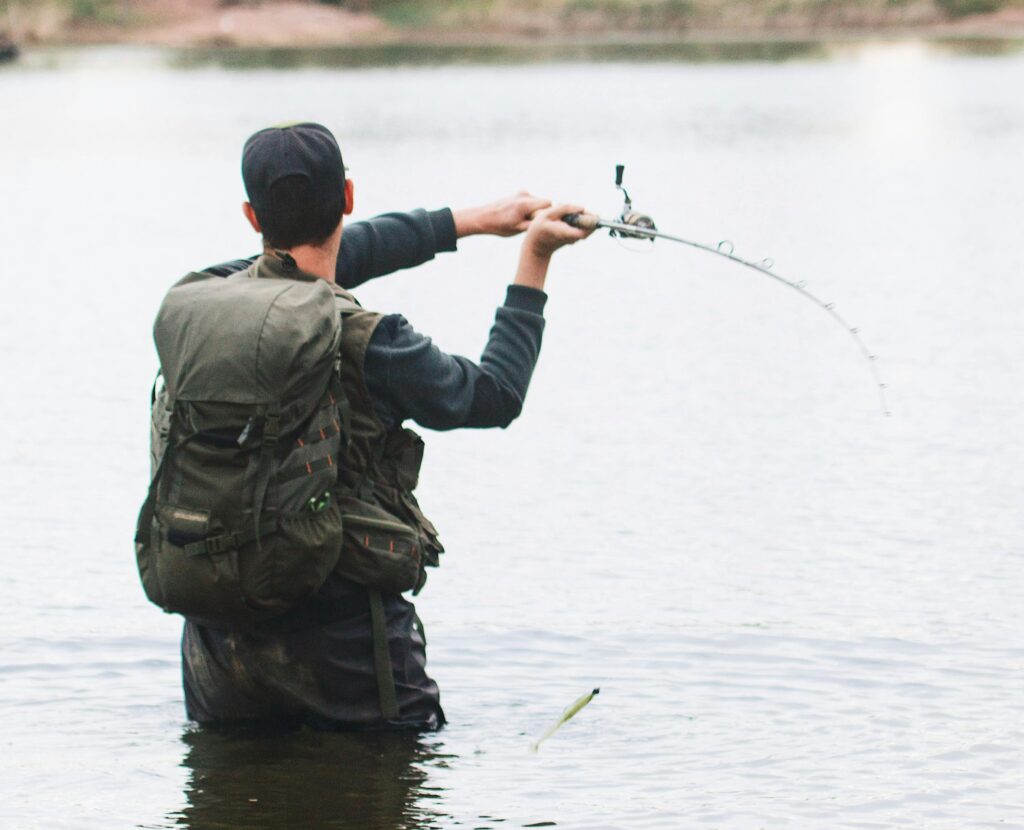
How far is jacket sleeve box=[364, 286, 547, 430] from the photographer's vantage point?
3.92m

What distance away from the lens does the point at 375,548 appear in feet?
13.2

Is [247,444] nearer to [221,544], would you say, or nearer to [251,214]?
[221,544]

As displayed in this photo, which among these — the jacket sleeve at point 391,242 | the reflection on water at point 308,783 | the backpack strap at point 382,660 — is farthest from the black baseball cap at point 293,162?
the reflection on water at point 308,783

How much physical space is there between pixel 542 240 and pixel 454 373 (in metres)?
0.36

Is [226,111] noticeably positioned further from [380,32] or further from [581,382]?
[380,32]

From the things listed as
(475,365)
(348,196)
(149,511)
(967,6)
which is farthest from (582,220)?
(967,6)

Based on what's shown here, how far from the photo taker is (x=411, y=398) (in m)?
3.95

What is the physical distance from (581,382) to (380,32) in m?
70.3

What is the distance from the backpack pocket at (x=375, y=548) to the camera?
13.1ft

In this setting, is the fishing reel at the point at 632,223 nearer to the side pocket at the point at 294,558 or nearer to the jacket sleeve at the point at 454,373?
the jacket sleeve at the point at 454,373

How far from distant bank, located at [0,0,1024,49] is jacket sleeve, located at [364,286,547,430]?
215 ft

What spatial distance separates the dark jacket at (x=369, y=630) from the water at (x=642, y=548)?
315 mm

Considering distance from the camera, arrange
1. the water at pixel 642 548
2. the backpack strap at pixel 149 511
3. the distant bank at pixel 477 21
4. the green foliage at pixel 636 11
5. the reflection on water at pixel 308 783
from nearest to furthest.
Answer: the backpack strap at pixel 149 511 → the reflection on water at pixel 308 783 → the water at pixel 642 548 → the distant bank at pixel 477 21 → the green foliage at pixel 636 11

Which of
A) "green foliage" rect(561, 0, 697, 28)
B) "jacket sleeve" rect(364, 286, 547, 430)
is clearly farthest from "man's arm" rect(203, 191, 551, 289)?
"green foliage" rect(561, 0, 697, 28)
